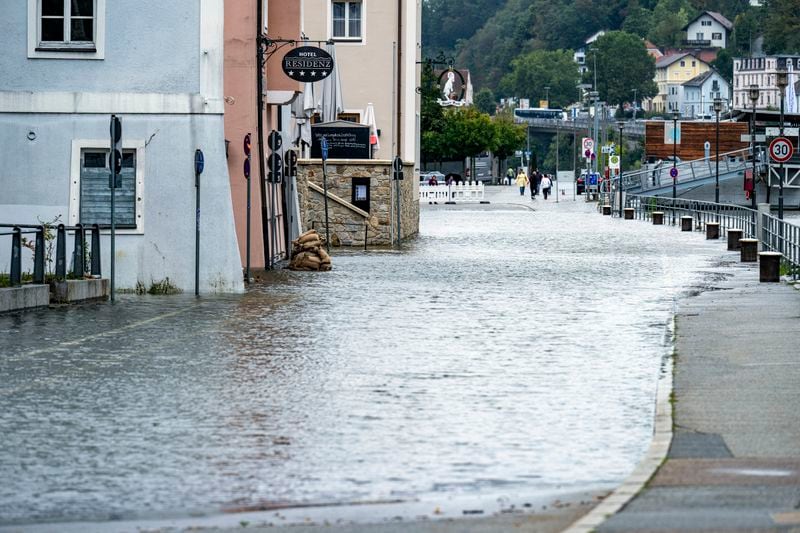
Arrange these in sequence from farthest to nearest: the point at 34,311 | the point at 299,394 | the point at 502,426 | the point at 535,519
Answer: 1. the point at 34,311
2. the point at 299,394
3. the point at 502,426
4. the point at 535,519

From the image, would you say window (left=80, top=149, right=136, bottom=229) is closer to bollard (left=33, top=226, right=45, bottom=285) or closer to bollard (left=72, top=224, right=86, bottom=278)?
bollard (left=72, top=224, right=86, bottom=278)

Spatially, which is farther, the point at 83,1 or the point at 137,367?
the point at 83,1

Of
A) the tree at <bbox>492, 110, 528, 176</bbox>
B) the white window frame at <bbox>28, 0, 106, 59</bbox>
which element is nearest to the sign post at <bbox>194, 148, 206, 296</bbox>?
the white window frame at <bbox>28, 0, 106, 59</bbox>

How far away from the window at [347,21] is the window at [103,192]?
2797 cm

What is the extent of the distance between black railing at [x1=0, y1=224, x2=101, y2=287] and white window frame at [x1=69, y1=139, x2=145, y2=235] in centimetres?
62

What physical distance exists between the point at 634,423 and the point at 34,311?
11.6m

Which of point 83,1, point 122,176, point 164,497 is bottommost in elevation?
point 164,497

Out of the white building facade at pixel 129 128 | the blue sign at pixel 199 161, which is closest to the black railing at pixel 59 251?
the white building facade at pixel 129 128

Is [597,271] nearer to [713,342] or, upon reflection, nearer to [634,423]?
[713,342]

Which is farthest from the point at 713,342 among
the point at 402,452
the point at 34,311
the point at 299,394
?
the point at 34,311

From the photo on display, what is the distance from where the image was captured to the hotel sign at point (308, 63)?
32625 mm

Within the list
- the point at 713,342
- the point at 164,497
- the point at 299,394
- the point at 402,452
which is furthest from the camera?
the point at 713,342

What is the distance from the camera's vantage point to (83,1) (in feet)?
84.8

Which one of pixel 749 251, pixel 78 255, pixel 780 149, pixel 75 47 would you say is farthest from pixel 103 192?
pixel 780 149
